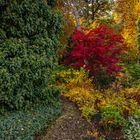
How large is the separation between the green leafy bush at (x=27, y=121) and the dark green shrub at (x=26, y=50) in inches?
8.6

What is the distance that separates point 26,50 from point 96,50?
362 cm

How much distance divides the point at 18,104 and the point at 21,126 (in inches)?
21.7

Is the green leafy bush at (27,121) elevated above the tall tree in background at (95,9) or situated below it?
below

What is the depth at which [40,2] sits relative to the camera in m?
9.16

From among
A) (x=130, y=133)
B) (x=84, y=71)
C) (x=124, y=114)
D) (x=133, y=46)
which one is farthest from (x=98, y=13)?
(x=130, y=133)

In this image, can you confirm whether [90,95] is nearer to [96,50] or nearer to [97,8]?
[96,50]

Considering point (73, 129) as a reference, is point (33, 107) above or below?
above

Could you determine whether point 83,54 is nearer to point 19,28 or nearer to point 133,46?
point 19,28

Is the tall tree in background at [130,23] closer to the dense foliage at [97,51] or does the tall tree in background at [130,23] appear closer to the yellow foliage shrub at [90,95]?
the dense foliage at [97,51]

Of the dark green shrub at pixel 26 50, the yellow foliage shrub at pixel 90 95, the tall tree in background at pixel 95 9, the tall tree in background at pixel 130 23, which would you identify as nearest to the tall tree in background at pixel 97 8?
the tall tree in background at pixel 95 9

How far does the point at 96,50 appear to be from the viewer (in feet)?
38.4

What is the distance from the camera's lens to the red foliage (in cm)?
1173

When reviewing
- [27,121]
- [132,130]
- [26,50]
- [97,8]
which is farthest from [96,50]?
[97,8]

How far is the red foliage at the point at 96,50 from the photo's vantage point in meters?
11.7
